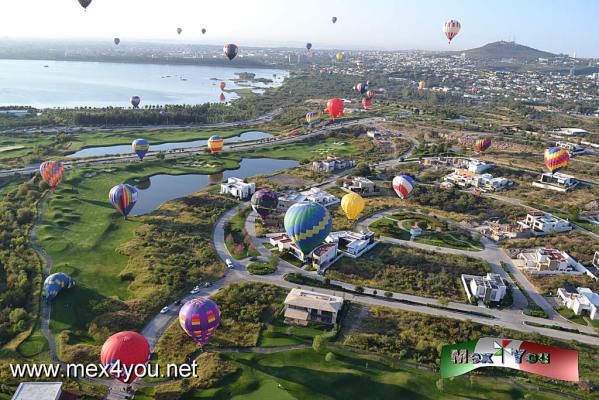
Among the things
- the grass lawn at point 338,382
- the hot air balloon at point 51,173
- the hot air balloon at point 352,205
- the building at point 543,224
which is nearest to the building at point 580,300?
the grass lawn at point 338,382

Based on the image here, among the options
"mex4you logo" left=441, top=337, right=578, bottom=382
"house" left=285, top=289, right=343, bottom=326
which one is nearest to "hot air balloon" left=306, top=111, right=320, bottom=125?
"house" left=285, top=289, right=343, bottom=326

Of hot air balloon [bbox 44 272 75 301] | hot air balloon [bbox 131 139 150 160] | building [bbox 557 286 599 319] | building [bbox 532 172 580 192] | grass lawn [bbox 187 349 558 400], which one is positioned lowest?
grass lawn [bbox 187 349 558 400]

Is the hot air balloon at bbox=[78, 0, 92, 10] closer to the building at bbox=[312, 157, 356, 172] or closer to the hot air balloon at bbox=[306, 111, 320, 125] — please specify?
the building at bbox=[312, 157, 356, 172]

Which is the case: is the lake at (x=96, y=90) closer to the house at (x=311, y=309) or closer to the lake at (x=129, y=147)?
the lake at (x=129, y=147)

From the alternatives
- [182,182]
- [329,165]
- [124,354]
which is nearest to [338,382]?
[124,354]

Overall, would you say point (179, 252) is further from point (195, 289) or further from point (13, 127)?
point (13, 127)

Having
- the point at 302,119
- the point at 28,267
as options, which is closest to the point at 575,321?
the point at 28,267
